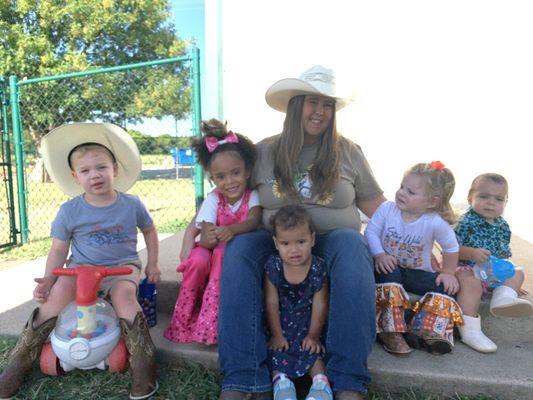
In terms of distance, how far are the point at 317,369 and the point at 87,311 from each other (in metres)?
1.12

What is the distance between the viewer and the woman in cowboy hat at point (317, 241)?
6.45 feet

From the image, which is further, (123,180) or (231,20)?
(231,20)

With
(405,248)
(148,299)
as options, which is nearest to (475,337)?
(405,248)

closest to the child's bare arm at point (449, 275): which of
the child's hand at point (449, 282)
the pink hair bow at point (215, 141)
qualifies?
the child's hand at point (449, 282)

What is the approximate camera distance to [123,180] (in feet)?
8.97

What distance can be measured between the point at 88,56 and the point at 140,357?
14.2 meters

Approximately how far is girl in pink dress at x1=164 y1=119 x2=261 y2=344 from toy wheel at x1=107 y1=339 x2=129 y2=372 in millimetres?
279

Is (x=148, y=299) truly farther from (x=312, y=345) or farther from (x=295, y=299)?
(x=312, y=345)

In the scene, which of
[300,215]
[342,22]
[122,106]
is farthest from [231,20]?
[122,106]

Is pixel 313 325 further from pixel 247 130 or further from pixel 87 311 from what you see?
pixel 247 130

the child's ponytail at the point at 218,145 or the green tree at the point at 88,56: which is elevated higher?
the green tree at the point at 88,56

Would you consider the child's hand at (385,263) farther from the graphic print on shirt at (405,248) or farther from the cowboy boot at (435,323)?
the cowboy boot at (435,323)

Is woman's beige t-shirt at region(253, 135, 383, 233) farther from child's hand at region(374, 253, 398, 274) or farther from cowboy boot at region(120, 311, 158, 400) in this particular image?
cowboy boot at region(120, 311, 158, 400)

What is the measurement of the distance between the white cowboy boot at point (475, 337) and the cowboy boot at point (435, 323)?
4 cm
